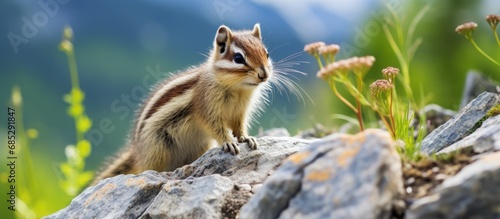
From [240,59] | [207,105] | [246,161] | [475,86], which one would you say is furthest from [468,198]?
[475,86]

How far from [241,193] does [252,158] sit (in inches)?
39.6

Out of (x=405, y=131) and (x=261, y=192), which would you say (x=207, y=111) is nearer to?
(x=405, y=131)

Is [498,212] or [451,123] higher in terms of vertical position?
[451,123]

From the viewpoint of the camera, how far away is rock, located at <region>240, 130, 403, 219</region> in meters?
2.97

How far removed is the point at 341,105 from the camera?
1362 cm

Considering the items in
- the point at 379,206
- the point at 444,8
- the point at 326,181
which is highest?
the point at 444,8

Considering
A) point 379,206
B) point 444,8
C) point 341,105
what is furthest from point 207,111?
point 444,8

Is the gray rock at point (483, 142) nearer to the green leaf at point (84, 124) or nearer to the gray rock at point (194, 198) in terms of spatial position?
the gray rock at point (194, 198)

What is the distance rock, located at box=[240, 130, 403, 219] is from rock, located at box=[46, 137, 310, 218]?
715 mm

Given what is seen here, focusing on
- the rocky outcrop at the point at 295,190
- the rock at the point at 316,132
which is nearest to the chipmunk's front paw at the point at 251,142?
the rocky outcrop at the point at 295,190

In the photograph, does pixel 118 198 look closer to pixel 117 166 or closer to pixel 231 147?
pixel 231 147

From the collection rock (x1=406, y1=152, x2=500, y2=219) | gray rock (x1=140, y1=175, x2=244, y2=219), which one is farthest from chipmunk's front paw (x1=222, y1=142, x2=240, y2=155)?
rock (x1=406, y1=152, x2=500, y2=219)

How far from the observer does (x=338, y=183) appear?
10.1 ft

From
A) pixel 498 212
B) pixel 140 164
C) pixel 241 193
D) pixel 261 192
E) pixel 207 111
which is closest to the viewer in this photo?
pixel 498 212
